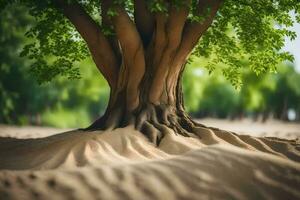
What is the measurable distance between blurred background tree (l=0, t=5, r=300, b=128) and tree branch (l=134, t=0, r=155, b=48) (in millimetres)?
12321

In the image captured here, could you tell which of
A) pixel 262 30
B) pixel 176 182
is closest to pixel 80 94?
pixel 262 30

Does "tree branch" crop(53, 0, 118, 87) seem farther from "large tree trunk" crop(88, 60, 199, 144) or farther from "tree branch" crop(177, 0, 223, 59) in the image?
"tree branch" crop(177, 0, 223, 59)

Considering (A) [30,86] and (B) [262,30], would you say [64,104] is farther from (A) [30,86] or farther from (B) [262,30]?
(B) [262,30]

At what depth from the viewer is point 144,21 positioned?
29.9 feet

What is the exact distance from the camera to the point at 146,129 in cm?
849

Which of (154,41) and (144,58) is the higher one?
(154,41)

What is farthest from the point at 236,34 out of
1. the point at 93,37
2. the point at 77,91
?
the point at 77,91

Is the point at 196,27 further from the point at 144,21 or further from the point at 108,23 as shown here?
the point at 108,23

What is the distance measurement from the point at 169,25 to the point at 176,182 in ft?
14.2

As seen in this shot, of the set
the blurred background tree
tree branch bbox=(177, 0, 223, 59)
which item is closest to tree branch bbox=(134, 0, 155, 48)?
tree branch bbox=(177, 0, 223, 59)

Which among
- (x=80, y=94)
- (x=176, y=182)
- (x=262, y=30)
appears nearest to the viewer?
(x=176, y=182)

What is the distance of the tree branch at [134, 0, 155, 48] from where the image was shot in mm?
9031

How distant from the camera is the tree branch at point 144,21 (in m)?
9.03

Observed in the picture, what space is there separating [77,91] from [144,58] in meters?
28.3
